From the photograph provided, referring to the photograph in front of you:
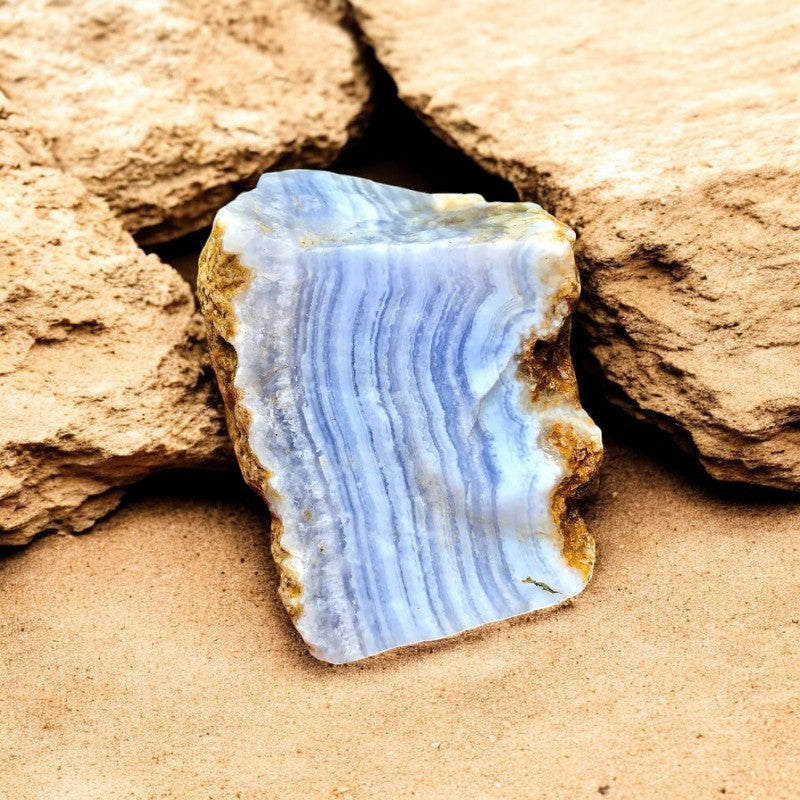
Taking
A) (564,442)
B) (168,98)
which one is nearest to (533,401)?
(564,442)

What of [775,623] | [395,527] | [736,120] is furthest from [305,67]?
[775,623]

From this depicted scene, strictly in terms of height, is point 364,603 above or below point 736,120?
below

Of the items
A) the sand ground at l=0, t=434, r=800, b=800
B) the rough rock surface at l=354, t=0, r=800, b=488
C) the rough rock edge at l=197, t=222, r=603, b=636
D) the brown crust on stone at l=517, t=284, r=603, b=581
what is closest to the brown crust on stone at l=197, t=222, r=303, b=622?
the rough rock edge at l=197, t=222, r=603, b=636

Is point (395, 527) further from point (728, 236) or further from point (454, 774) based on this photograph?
point (728, 236)

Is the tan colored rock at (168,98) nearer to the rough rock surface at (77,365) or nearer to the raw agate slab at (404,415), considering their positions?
the rough rock surface at (77,365)

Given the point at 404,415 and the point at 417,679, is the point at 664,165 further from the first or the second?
the point at 417,679

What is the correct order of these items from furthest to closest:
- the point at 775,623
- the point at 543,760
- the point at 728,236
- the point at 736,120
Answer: the point at 736,120 → the point at 728,236 → the point at 775,623 → the point at 543,760
